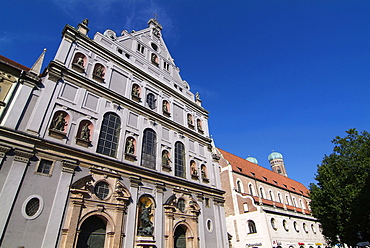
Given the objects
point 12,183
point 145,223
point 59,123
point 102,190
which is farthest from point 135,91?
point 12,183

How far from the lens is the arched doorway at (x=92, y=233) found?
35.2 ft

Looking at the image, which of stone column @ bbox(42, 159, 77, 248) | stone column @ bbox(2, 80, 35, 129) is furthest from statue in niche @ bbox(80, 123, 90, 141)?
stone column @ bbox(2, 80, 35, 129)

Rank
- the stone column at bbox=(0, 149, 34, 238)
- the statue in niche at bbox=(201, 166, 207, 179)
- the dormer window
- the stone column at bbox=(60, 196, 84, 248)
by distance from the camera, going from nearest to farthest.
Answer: the stone column at bbox=(0, 149, 34, 238), the stone column at bbox=(60, 196, 84, 248), the statue in niche at bbox=(201, 166, 207, 179), the dormer window

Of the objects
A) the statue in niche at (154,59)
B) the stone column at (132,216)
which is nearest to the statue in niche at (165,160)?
the stone column at (132,216)

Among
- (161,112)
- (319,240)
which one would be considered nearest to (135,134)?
(161,112)

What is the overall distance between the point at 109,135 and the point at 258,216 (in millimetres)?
18952

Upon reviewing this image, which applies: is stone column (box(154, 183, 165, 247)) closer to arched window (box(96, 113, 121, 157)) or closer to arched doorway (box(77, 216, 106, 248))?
arched doorway (box(77, 216, 106, 248))

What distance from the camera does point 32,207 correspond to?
967 centimetres

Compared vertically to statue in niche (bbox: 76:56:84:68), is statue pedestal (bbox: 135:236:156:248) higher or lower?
lower

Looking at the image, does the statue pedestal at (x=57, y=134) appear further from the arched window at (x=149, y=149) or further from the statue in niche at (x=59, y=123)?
the arched window at (x=149, y=149)

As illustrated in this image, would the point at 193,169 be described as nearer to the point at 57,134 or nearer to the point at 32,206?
the point at 57,134

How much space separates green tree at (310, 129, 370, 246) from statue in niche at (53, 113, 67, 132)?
20.2 metres

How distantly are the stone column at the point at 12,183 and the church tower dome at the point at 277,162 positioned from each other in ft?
234

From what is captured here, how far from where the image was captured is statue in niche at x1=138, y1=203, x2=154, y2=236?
12781 millimetres
